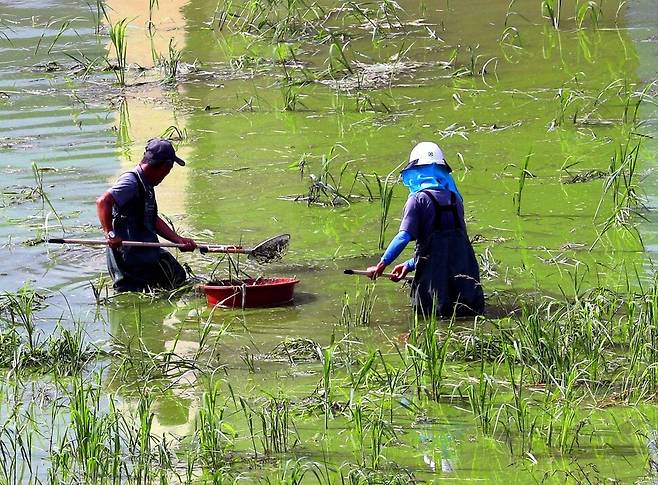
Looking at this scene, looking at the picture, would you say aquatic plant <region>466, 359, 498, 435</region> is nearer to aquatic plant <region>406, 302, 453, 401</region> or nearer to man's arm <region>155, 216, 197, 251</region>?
aquatic plant <region>406, 302, 453, 401</region>

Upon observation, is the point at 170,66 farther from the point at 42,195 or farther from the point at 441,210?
the point at 441,210

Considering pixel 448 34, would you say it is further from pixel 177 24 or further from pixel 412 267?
pixel 412 267

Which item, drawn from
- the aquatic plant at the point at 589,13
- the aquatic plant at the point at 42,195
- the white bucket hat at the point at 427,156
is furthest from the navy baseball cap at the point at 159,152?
the aquatic plant at the point at 589,13

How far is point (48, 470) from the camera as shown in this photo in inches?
217

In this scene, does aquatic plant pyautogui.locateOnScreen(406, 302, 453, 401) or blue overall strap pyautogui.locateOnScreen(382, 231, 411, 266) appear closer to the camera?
aquatic plant pyautogui.locateOnScreen(406, 302, 453, 401)

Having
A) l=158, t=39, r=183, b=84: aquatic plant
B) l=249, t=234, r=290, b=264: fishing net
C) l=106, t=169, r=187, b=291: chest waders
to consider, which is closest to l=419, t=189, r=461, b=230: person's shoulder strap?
l=249, t=234, r=290, b=264: fishing net

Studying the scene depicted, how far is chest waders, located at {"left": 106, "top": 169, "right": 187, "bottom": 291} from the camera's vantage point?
27.4ft

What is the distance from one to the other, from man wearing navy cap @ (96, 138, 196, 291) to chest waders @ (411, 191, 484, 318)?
1.45m

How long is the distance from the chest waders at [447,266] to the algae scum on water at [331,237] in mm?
141

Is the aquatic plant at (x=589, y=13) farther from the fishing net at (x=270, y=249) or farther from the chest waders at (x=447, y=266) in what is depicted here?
the chest waders at (x=447, y=266)

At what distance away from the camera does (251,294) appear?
7965mm

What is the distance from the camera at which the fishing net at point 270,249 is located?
8312 mm

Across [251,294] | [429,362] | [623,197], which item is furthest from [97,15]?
[429,362]

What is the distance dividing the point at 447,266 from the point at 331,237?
5.40ft
